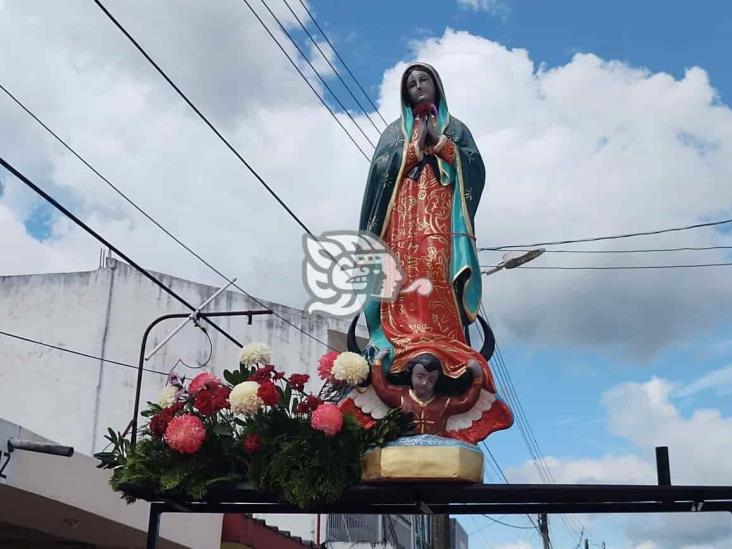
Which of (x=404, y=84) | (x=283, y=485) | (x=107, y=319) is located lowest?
(x=283, y=485)

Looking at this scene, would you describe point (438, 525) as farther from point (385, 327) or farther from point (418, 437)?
point (418, 437)

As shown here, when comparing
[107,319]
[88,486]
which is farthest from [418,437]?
[107,319]

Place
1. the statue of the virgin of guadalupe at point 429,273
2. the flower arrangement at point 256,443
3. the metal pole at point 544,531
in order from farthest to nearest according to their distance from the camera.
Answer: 1. the metal pole at point 544,531
2. the statue of the virgin of guadalupe at point 429,273
3. the flower arrangement at point 256,443

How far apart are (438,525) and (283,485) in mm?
8916

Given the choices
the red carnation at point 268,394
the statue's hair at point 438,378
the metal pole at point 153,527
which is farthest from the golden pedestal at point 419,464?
the metal pole at point 153,527

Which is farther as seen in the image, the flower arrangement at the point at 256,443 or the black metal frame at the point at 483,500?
the flower arrangement at the point at 256,443

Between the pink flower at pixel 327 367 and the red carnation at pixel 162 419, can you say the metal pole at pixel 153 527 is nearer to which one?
the red carnation at pixel 162 419

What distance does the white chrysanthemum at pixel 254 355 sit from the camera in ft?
21.9

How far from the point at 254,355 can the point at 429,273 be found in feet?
5.38

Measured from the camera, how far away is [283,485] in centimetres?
586

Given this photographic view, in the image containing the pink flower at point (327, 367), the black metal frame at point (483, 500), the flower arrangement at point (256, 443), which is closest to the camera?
the black metal frame at point (483, 500)

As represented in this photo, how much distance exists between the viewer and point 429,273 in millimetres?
7570

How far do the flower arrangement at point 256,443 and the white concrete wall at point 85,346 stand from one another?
1398 centimetres

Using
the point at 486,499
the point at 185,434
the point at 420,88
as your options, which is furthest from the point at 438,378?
the point at 420,88
